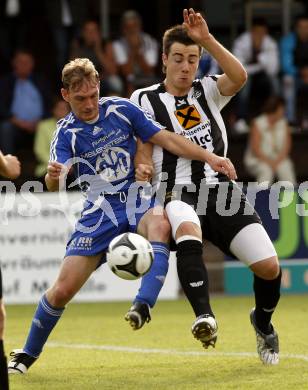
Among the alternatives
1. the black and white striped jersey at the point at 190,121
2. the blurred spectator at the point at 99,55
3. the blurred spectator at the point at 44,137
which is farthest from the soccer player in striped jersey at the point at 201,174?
the blurred spectator at the point at 99,55

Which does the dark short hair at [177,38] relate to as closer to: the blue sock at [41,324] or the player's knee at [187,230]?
the player's knee at [187,230]

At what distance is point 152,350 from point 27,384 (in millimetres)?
1794

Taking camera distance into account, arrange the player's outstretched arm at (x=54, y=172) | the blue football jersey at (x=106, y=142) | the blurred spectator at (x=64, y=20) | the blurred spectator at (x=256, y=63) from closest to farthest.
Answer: the player's outstretched arm at (x=54, y=172) → the blue football jersey at (x=106, y=142) → the blurred spectator at (x=256, y=63) → the blurred spectator at (x=64, y=20)

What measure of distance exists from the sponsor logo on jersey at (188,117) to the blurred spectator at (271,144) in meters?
7.26

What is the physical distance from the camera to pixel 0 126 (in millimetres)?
14445

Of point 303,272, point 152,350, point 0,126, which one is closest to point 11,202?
point 0,126

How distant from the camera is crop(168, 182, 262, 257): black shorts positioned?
700 centimetres

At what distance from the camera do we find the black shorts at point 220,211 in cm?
700

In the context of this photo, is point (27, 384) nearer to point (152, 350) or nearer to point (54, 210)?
point (152, 350)

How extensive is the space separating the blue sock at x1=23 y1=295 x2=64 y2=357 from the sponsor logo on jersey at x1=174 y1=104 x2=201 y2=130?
144 cm

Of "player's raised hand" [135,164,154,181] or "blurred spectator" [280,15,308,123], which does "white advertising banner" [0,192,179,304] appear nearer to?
"blurred spectator" [280,15,308,123]

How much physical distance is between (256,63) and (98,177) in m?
8.55

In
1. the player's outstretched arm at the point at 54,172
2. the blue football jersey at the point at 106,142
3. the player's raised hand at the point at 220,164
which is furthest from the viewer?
the blue football jersey at the point at 106,142

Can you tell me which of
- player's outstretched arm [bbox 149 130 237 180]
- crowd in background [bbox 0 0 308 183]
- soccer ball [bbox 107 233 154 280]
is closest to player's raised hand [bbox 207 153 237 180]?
player's outstretched arm [bbox 149 130 237 180]
